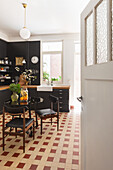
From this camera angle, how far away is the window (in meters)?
5.88

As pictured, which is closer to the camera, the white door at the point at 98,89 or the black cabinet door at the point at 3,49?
the white door at the point at 98,89

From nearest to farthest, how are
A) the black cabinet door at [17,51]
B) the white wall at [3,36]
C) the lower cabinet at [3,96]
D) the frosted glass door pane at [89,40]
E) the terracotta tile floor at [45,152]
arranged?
the frosted glass door pane at [89,40] → the terracotta tile floor at [45,152] → the lower cabinet at [3,96] → the white wall at [3,36] → the black cabinet door at [17,51]

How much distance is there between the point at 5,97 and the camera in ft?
16.9

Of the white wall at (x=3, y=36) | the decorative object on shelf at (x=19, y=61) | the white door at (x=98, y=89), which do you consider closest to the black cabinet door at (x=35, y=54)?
the decorative object on shelf at (x=19, y=61)

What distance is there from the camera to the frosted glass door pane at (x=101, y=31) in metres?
1.04

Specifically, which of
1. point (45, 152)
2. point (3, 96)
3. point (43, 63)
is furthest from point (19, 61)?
point (45, 152)

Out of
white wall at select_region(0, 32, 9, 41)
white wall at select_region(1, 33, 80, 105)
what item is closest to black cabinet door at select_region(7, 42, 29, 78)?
white wall at select_region(0, 32, 9, 41)

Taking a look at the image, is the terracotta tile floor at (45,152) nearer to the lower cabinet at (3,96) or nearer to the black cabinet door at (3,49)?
the lower cabinet at (3,96)

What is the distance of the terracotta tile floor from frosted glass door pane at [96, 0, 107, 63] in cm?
173

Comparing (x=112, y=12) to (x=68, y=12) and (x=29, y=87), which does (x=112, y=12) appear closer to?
(x=68, y=12)

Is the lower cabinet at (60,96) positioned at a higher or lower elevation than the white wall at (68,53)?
lower

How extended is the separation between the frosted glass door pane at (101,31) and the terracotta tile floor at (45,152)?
67.9 inches

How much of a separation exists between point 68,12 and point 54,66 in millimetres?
2435

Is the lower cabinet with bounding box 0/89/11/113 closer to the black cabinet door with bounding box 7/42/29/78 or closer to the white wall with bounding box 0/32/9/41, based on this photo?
the black cabinet door with bounding box 7/42/29/78
